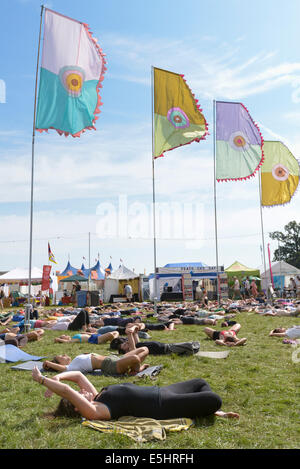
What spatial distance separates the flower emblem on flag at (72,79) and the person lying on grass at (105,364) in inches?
301

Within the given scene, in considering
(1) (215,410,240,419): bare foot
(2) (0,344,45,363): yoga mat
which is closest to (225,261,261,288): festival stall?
(2) (0,344,45,363): yoga mat

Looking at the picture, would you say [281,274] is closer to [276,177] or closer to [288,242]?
[276,177]

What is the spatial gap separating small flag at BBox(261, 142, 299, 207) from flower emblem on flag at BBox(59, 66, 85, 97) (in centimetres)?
Result: 1204

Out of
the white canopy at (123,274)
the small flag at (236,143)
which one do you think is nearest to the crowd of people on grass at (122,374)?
the small flag at (236,143)

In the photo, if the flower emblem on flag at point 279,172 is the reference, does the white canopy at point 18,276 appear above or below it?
below

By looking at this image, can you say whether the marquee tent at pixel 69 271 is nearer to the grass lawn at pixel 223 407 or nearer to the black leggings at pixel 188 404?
the grass lawn at pixel 223 407

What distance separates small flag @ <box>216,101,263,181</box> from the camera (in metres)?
18.0

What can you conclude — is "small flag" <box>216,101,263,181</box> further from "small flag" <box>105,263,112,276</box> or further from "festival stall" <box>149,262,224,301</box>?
"small flag" <box>105,263,112,276</box>

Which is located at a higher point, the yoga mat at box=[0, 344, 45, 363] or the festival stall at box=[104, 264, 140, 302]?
the festival stall at box=[104, 264, 140, 302]

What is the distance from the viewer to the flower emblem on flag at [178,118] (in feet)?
48.0

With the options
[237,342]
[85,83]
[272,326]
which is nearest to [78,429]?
[237,342]

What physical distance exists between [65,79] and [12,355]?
24.5 feet

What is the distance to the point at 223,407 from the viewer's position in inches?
184
